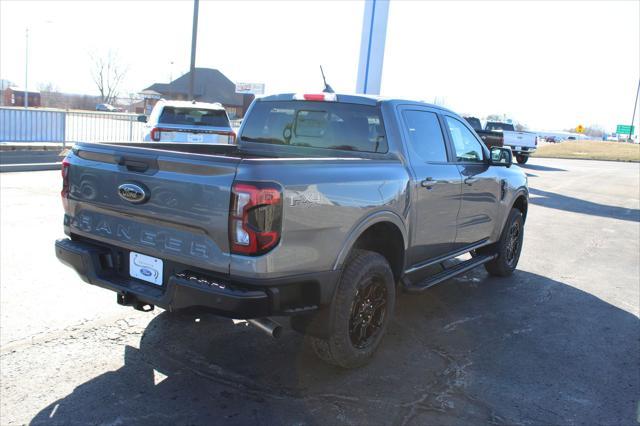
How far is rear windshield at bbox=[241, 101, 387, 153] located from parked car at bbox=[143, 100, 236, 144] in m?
6.85

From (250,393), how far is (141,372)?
2.54 ft

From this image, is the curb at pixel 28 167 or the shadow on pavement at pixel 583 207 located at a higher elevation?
the shadow on pavement at pixel 583 207

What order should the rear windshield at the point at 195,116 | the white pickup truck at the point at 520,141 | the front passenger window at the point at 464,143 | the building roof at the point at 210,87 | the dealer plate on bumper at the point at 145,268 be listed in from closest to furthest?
the dealer plate on bumper at the point at 145,268 → the front passenger window at the point at 464,143 → the rear windshield at the point at 195,116 → the white pickup truck at the point at 520,141 → the building roof at the point at 210,87

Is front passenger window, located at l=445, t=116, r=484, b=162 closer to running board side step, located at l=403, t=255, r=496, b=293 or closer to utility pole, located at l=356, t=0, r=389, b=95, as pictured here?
→ running board side step, located at l=403, t=255, r=496, b=293

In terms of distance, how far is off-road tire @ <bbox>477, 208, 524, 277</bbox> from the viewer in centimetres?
634

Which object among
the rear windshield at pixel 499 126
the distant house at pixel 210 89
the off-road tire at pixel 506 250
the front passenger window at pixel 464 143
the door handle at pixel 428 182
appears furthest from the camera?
the distant house at pixel 210 89

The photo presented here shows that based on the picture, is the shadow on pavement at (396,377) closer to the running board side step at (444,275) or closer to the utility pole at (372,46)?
the running board side step at (444,275)

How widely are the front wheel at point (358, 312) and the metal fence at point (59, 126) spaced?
15074 millimetres

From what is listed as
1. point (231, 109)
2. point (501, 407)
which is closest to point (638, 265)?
point (501, 407)

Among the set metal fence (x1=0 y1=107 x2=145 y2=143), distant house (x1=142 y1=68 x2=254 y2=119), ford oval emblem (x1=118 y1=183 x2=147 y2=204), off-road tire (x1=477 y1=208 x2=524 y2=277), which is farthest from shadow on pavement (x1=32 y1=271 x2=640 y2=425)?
distant house (x1=142 y1=68 x2=254 y2=119)

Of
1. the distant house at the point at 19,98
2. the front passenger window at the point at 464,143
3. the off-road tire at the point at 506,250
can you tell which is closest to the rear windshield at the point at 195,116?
the off-road tire at the point at 506,250

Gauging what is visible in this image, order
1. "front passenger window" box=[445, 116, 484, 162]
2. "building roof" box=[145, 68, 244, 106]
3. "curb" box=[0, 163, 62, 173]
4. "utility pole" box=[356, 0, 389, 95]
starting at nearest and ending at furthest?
1. "front passenger window" box=[445, 116, 484, 162]
2. "curb" box=[0, 163, 62, 173]
3. "utility pole" box=[356, 0, 389, 95]
4. "building roof" box=[145, 68, 244, 106]

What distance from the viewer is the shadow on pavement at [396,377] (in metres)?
3.31

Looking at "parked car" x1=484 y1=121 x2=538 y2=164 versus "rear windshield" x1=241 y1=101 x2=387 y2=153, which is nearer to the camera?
"rear windshield" x1=241 y1=101 x2=387 y2=153
